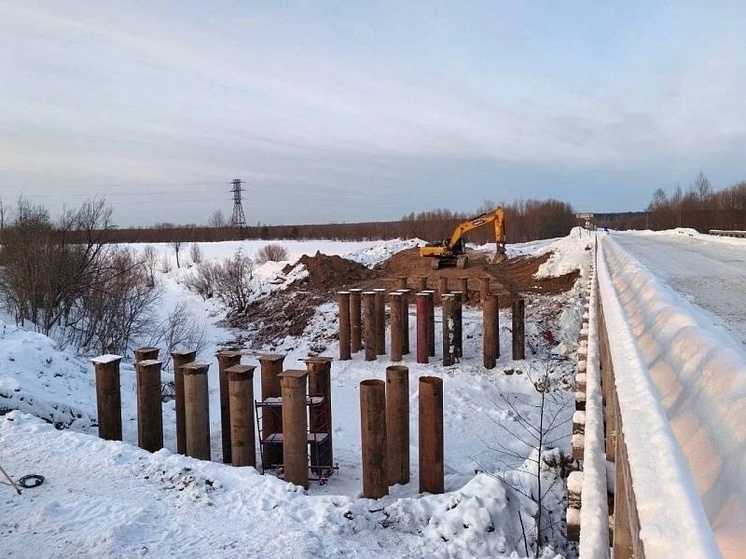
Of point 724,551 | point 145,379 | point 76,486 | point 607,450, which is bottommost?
point 76,486

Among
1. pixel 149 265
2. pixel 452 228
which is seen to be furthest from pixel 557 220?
pixel 149 265

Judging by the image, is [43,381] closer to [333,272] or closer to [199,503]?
[199,503]

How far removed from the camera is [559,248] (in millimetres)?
27422

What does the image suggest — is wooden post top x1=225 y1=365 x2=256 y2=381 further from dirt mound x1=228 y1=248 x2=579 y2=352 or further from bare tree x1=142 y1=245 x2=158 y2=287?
bare tree x1=142 y1=245 x2=158 y2=287

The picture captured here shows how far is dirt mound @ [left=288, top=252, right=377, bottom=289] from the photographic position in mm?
25952

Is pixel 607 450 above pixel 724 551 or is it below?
below

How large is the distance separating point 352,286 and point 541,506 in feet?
64.8

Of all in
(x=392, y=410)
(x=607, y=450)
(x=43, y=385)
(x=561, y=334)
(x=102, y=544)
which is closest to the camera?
(x=607, y=450)

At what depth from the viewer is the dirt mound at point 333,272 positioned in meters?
26.0

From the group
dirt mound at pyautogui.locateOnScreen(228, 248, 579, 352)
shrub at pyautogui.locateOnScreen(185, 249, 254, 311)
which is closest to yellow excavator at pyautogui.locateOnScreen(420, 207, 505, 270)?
dirt mound at pyautogui.locateOnScreen(228, 248, 579, 352)

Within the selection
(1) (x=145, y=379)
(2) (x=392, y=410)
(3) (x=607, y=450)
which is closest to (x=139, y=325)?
(1) (x=145, y=379)

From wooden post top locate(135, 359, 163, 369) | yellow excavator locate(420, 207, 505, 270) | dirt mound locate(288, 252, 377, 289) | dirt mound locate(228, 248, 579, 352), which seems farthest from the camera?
yellow excavator locate(420, 207, 505, 270)

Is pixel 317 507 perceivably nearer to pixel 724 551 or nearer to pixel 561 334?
pixel 724 551

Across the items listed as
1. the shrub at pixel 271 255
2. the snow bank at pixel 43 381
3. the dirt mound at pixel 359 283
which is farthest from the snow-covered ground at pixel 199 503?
the shrub at pixel 271 255
